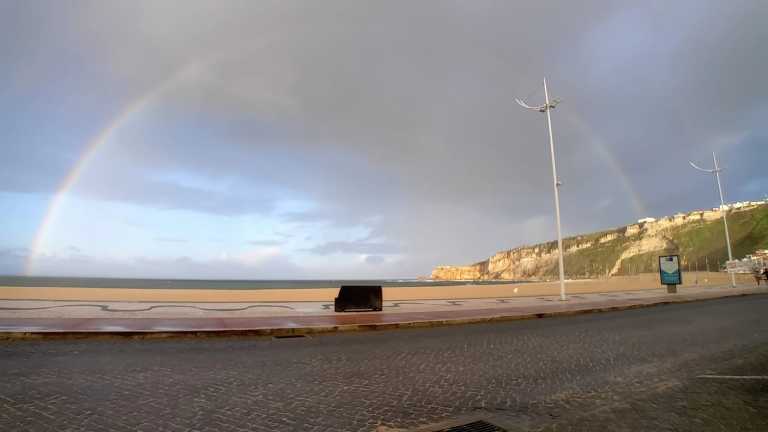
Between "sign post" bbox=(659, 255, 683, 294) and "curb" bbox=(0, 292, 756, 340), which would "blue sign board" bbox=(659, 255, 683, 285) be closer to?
"sign post" bbox=(659, 255, 683, 294)

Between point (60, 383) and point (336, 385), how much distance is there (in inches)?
167

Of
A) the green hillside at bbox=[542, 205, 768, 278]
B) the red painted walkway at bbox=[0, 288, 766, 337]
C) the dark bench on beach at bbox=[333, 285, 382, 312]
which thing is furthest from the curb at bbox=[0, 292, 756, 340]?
the green hillside at bbox=[542, 205, 768, 278]

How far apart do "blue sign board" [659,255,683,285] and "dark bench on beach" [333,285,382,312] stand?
86.0ft

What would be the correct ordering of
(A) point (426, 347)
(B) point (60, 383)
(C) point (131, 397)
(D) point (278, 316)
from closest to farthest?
(C) point (131, 397)
(B) point (60, 383)
(A) point (426, 347)
(D) point (278, 316)

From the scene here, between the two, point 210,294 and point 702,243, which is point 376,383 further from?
point 702,243

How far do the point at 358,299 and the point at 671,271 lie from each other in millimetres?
27936

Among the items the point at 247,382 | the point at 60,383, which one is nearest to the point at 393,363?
the point at 247,382

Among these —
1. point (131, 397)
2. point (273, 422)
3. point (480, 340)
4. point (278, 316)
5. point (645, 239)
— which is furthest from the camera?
point (645, 239)

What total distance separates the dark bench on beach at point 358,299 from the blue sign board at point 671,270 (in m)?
26.2

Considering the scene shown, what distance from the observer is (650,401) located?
545 centimetres

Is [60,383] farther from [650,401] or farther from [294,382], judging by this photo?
[650,401]

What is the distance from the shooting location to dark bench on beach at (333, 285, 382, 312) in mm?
17391

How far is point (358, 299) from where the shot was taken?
17906 millimetres

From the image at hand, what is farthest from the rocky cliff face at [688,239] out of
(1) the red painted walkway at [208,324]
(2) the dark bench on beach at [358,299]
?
(1) the red painted walkway at [208,324]
